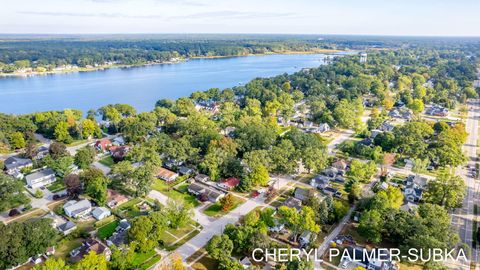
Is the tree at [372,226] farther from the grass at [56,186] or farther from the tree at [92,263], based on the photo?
the grass at [56,186]

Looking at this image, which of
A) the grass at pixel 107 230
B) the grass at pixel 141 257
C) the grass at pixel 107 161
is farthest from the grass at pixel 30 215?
the grass at pixel 141 257

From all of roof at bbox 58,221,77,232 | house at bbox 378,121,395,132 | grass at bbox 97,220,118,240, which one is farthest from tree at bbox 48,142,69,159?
house at bbox 378,121,395,132

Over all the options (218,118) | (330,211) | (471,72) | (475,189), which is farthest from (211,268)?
(471,72)

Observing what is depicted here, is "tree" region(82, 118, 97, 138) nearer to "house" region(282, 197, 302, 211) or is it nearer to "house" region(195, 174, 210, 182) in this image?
"house" region(195, 174, 210, 182)

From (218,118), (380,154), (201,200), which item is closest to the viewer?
(201,200)

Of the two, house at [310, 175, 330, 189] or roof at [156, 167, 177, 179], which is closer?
house at [310, 175, 330, 189]

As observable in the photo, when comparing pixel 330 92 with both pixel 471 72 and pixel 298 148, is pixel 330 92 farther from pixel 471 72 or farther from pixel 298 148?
pixel 471 72

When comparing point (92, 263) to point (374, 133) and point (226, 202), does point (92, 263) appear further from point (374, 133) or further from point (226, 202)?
point (374, 133)

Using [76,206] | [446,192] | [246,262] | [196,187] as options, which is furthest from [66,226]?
[446,192]
